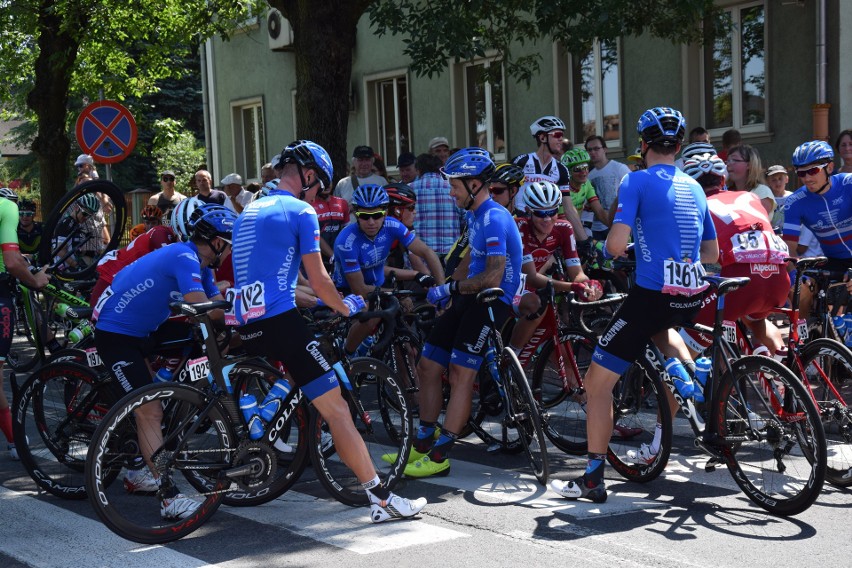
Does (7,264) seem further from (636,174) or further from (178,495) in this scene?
(636,174)

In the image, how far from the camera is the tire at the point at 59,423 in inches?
280

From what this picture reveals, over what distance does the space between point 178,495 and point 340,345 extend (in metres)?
1.26

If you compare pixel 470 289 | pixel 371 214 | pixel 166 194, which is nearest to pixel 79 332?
pixel 371 214

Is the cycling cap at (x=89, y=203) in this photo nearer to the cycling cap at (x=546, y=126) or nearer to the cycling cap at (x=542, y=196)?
the cycling cap at (x=542, y=196)

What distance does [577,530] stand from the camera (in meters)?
5.93

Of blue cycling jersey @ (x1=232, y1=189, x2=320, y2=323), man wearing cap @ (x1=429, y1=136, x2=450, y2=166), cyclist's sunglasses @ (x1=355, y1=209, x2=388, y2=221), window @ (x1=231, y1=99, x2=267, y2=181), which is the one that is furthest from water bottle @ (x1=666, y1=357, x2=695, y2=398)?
window @ (x1=231, y1=99, x2=267, y2=181)

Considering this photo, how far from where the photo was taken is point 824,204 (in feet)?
27.0

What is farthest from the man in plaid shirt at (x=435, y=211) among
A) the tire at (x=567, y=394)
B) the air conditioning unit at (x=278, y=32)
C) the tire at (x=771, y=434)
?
the air conditioning unit at (x=278, y=32)

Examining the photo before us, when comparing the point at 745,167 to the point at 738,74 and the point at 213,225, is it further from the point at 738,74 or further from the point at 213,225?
the point at 738,74

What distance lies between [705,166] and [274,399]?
304 centimetres

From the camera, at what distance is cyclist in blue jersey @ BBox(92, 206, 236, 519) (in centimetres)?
665

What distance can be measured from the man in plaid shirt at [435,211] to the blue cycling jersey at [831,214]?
14.5ft

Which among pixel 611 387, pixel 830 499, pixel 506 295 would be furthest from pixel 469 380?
pixel 830 499

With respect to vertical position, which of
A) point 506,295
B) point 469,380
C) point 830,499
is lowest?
point 830,499
